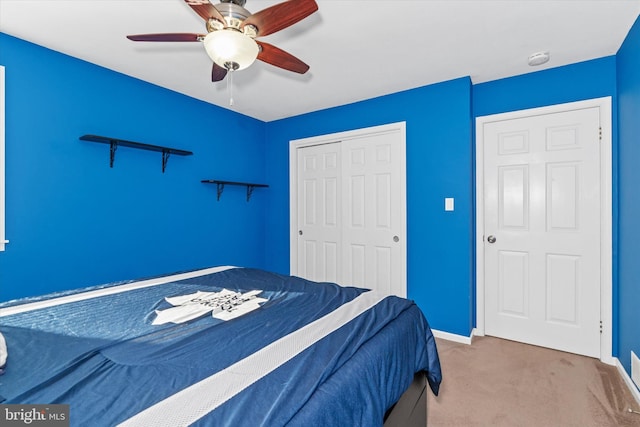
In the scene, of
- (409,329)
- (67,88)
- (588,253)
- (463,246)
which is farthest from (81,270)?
(588,253)

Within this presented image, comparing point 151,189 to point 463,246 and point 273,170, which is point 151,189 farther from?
point 463,246

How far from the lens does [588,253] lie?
252 cm

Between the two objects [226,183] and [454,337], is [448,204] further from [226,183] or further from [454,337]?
[226,183]

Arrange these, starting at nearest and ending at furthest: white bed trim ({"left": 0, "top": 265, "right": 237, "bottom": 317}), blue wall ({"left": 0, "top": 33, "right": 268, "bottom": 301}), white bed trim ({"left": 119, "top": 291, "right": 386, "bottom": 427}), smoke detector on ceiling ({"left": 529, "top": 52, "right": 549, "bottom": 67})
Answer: white bed trim ({"left": 119, "top": 291, "right": 386, "bottom": 427}), white bed trim ({"left": 0, "top": 265, "right": 237, "bottom": 317}), blue wall ({"left": 0, "top": 33, "right": 268, "bottom": 301}), smoke detector on ceiling ({"left": 529, "top": 52, "right": 549, "bottom": 67})

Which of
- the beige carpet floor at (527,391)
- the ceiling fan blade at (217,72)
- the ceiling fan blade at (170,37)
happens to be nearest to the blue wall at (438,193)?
the beige carpet floor at (527,391)

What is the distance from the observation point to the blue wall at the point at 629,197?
1.98 m

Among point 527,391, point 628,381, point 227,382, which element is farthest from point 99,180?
point 628,381

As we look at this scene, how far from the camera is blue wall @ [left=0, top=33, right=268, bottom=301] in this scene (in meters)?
2.19

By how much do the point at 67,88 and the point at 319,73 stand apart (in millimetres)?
1977

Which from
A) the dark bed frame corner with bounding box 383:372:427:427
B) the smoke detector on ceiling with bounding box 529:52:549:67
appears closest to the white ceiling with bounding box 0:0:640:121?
the smoke detector on ceiling with bounding box 529:52:549:67

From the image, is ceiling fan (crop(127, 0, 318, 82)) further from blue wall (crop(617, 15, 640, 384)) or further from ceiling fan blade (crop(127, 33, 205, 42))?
blue wall (crop(617, 15, 640, 384))

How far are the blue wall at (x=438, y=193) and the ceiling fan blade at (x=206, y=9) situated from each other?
218 cm

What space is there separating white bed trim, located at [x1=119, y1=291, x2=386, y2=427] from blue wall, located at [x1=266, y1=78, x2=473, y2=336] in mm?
1914

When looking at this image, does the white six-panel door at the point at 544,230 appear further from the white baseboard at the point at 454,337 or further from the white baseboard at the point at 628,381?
the white baseboard at the point at 454,337
